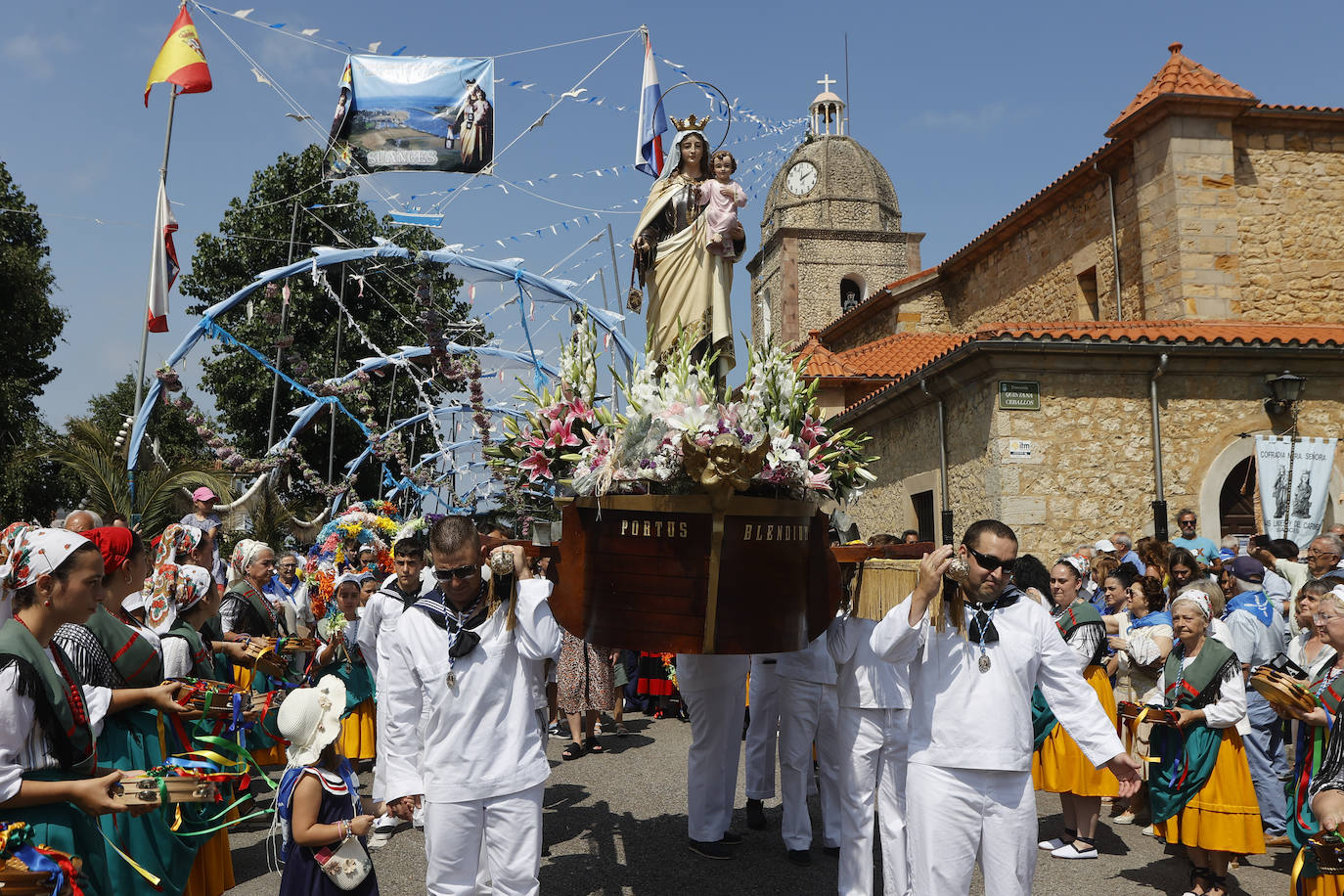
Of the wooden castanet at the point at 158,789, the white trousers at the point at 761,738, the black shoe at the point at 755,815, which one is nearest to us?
the wooden castanet at the point at 158,789

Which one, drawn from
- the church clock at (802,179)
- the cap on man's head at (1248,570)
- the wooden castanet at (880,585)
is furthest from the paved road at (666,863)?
the church clock at (802,179)

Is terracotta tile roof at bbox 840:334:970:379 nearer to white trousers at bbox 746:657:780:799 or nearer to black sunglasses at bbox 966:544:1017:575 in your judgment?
white trousers at bbox 746:657:780:799

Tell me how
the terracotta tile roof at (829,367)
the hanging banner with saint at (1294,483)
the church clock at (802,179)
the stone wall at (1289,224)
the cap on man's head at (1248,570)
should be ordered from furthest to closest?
1. the church clock at (802,179)
2. the terracotta tile roof at (829,367)
3. the stone wall at (1289,224)
4. the hanging banner with saint at (1294,483)
5. the cap on man's head at (1248,570)

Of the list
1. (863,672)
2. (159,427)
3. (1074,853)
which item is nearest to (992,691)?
(863,672)

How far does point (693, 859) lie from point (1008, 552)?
3322 millimetres

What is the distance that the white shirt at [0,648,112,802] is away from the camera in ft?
9.96

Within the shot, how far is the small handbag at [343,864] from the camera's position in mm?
3971

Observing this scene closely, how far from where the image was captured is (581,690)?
32.9ft

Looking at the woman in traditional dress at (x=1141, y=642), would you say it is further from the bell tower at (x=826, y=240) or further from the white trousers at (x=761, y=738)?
the bell tower at (x=826, y=240)

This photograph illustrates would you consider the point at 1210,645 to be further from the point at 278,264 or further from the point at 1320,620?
the point at 278,264

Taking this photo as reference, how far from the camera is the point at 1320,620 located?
4.51 meters

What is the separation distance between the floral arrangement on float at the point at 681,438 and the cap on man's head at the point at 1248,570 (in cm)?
458

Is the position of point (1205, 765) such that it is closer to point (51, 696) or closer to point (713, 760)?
point (713, 760)

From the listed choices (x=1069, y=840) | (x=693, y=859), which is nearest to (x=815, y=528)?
(x=693, y=859)
